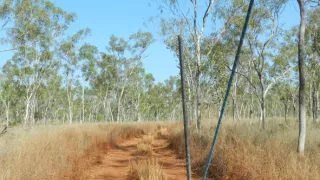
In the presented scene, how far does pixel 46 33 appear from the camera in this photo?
89.3 ft

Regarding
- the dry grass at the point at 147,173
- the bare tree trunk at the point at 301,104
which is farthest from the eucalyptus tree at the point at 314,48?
the dry grass at the point at 147,173

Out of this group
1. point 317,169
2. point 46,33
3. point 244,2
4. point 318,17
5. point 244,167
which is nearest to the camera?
point 317,169

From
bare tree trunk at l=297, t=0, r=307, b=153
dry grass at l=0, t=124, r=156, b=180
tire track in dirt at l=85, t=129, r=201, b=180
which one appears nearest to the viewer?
dry grass at l=0, t=124, r=156, b=180

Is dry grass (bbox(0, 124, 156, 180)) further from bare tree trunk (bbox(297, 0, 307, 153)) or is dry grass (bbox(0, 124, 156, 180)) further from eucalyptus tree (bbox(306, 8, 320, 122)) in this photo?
eucalyptus tree (bbox(306, 8, 320, 122))

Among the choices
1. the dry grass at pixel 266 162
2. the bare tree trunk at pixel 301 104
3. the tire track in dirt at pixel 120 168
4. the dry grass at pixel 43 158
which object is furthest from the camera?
the tire track in dirt at pixel 120 168

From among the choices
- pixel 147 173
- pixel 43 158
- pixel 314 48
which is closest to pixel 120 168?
pixel 147 173

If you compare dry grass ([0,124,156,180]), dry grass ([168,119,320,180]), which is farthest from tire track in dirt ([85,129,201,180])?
dry grass ([168,119,320,180])

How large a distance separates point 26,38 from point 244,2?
16.4 meters

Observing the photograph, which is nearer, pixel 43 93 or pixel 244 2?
pixel 244 2

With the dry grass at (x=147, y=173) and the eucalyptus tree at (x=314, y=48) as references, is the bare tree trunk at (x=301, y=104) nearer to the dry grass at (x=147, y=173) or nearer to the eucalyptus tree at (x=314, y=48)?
the dry grass at (x=147, y=173)

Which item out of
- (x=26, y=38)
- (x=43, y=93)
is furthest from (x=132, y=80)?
(x=26, y=38)

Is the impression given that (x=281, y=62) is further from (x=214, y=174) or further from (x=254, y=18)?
(x=214, y=174)

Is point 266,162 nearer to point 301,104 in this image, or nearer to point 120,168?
point 301,104

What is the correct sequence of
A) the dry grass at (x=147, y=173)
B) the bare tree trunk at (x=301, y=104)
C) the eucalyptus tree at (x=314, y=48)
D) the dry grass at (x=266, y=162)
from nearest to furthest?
1. the dry grass at (x=266, y=162)
2. the dry grass at (x=147, y=173)
3. the bare tree trunk at (x=301, y=104)
4. the eucalyptus tree at (x=314, y=48)
